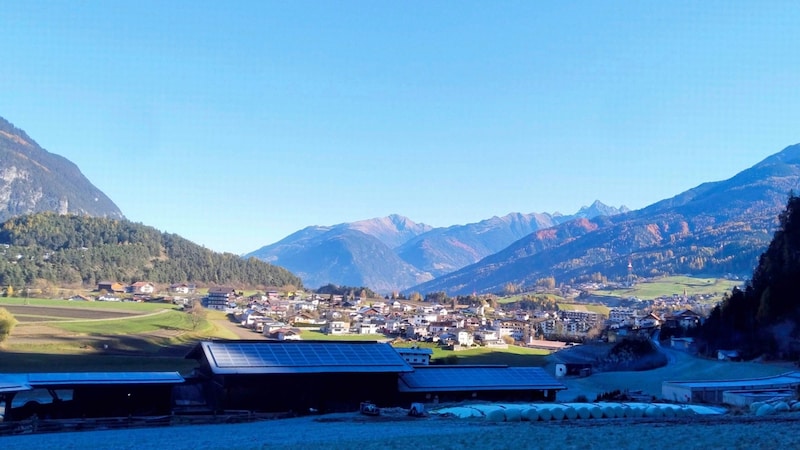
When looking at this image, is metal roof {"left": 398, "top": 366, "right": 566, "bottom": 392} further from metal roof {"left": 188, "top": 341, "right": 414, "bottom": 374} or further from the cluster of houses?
the cluster of houses

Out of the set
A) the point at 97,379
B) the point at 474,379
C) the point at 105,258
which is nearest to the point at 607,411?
the point at 474,379

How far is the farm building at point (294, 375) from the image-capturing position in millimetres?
25047

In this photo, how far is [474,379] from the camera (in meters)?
29.7

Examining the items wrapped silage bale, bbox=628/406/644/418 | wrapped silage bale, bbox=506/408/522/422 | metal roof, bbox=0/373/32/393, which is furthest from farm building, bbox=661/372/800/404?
metal roof, bbox=0/373/32/393

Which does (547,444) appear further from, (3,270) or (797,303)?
(3,270)

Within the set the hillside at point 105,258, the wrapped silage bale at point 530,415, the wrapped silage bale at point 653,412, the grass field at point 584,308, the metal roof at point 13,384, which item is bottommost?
the grass field at point 584,308

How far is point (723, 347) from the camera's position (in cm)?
5891

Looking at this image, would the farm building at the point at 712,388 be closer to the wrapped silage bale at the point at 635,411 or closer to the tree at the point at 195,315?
the wrapped silage bale at the point at 635,411

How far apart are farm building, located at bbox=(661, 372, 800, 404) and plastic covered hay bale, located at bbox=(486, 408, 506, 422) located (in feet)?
47.5

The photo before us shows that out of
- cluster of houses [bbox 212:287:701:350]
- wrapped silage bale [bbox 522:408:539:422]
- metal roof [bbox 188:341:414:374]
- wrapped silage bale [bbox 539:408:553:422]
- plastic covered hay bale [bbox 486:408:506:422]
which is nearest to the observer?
plastic covered hay bale [bbox 486:408:506:422]

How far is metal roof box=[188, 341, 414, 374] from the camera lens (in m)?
25.4

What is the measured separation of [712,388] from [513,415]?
15.8 meters

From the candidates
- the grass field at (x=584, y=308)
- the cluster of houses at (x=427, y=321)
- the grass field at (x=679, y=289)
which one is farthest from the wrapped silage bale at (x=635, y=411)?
the grass field at (x=679, y=289)

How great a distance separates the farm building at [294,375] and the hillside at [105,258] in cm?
9109
